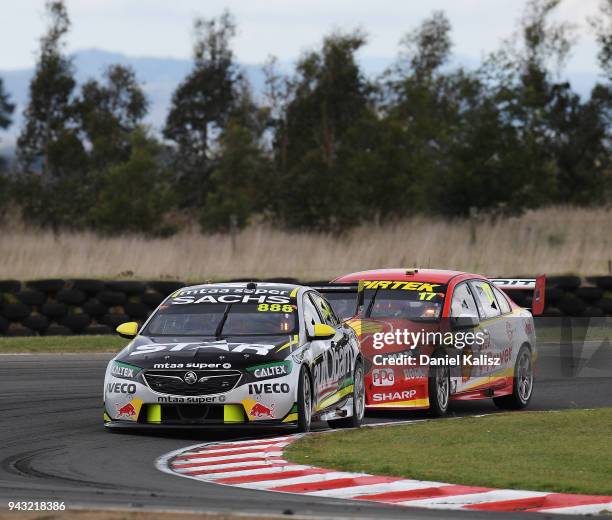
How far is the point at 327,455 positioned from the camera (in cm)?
1092

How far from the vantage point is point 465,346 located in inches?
585

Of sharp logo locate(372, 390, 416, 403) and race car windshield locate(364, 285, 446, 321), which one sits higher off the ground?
race car windshield locate(364, 285, 446, 321)

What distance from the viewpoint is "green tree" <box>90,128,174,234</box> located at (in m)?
46.8

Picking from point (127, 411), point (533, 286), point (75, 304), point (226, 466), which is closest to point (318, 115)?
point (75, 304)

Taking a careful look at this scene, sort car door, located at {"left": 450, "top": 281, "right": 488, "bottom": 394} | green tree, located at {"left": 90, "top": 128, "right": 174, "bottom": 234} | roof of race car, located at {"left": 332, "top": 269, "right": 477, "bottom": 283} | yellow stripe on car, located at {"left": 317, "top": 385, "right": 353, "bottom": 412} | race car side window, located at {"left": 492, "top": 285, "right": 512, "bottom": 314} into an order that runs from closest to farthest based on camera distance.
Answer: yellow stripe on car, located at {"left": 317, "top": 385, "right": 353, "bottom": 412}
car door, located at {"left": 450, "top": 281, "right": 488, "bottom": 394}
roof of race car, located at {"left": 332, "top": 269, "right": 477, "bottom": 283}
race car side window, located at {"left": 492, "top": 285, "right": 512, "bottom": 314}
green tree, located at {"left": 90, "top": 128, "right": 174, "bottom": 234}

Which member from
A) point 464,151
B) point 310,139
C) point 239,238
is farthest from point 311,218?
point 239,238

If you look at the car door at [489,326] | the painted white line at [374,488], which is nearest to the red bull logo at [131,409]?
the painted white line at [374,488]

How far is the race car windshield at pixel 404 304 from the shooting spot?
14789 mm

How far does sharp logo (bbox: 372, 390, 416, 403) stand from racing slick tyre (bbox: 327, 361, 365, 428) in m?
0.43

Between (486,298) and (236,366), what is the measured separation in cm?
424

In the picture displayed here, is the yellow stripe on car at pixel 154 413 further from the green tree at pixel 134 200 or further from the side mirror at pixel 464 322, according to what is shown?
the green tree at pixel 134 200

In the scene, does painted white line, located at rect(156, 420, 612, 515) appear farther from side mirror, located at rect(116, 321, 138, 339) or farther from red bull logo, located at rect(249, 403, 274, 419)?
side mirror, located at rect(116, 321, 138, 339)

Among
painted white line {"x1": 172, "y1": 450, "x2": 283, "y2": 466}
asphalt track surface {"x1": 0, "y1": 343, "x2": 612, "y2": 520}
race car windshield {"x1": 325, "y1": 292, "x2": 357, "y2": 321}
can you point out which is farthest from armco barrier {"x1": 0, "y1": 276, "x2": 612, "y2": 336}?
painted white line {"x1": 172, "y1": 450, "x2": 283, "y2": 466}

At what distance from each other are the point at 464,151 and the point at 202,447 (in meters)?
35.3
